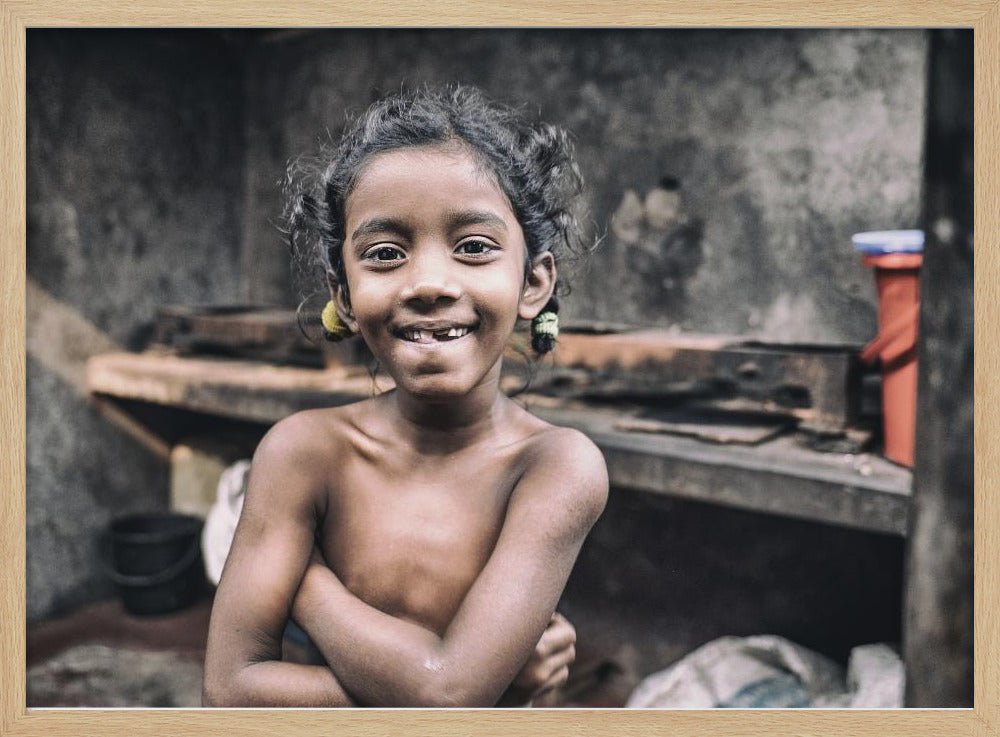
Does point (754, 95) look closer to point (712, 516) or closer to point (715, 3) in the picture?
point (712, 516)

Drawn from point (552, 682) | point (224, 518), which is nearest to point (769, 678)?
point (552, 682)

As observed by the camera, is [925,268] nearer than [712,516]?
Yes

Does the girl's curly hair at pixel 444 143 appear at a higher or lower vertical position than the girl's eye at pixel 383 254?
higher

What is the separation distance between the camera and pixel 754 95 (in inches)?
129

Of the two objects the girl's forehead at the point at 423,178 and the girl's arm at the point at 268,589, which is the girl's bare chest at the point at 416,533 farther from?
the girl's forehead at the point at 423,178

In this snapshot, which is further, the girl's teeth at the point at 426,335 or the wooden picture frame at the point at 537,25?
the wooden picture frame at the point at 537,25

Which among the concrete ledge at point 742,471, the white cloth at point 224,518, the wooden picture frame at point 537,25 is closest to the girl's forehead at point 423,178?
the wooden picture frame at point 537,25

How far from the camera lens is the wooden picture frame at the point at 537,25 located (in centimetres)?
134

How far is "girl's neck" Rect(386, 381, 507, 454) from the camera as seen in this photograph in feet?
4.31

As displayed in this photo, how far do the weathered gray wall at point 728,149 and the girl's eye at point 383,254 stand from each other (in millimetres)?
2146

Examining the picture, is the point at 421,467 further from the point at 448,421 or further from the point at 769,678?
the point at 769,678

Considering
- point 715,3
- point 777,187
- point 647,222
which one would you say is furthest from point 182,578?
point 715,3

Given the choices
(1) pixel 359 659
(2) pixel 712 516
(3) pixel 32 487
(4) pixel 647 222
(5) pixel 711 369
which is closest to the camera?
(1) pixel 359 659

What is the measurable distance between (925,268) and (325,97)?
3.59 m
